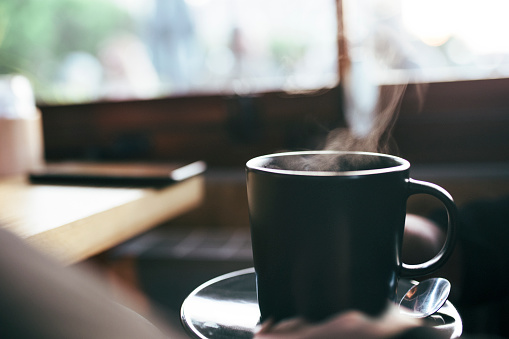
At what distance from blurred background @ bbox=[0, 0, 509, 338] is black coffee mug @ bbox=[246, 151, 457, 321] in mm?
794

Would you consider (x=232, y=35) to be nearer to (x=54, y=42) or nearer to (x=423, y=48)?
(x=423, y=48)

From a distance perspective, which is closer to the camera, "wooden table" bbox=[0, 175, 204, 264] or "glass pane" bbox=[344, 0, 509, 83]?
"wooden table" bbox=[0, 175, 204, 264]

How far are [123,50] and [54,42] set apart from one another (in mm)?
347

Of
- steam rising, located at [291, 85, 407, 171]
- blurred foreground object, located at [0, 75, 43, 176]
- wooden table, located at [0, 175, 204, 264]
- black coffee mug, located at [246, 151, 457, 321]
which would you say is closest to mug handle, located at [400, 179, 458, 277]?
black coffee mug, located at [246, 151, 457, 321]

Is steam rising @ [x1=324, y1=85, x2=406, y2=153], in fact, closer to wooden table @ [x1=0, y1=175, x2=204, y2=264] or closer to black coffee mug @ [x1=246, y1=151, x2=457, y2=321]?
wooden table @ [x1=0, y1=175, x2=204, y2=264]

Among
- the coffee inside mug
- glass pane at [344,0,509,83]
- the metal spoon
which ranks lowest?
the metal spoon

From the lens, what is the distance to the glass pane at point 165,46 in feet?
5.00

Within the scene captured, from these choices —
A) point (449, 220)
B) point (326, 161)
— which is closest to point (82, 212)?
point (326, 161)

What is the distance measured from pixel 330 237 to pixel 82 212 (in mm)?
396

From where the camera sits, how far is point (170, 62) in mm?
1694

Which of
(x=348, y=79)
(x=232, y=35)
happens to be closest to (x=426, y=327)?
(x=348, y=79)

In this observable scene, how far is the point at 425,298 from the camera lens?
410mm

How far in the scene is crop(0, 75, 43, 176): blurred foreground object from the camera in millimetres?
958

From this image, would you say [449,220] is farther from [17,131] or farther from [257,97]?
Result: [257,97]
